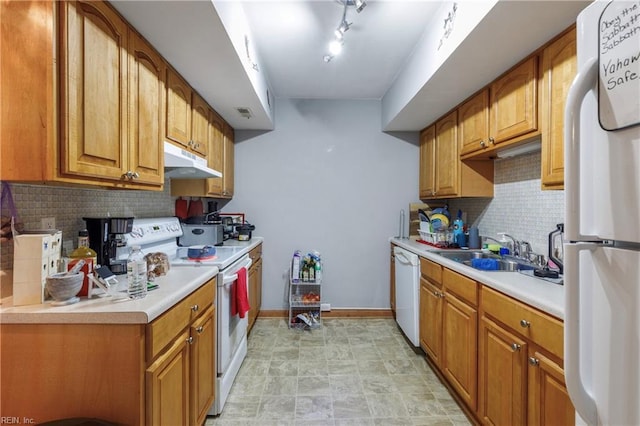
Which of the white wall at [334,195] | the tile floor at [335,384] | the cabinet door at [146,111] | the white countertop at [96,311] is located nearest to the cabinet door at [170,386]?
the white countertop at [96,311]

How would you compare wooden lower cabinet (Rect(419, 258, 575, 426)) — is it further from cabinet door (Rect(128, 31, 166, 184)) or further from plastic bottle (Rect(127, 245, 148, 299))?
cabinet door (Rect(128, 31, 166, 184))

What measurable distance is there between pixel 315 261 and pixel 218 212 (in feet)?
3.91

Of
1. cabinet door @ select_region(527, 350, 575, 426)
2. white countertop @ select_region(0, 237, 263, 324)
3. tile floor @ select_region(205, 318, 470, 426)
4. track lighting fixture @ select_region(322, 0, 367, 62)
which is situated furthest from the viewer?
tile floor @ select_region(205, 318, 470, 426)

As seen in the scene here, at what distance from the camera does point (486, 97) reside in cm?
211

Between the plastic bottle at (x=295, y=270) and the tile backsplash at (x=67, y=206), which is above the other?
the tile backsplash at (x=67, y=206)

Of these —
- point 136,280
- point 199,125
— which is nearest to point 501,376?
point 136,280

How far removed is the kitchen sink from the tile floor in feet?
2.94

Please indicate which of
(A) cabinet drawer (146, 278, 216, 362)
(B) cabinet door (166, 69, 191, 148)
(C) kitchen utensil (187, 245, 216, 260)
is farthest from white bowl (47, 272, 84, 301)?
(B) cabinet door (166, 69, 191, 148)

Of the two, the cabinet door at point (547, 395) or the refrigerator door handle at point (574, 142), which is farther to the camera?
the cabinet door at point (547, 395)

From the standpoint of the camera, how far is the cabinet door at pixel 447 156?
2600 millimetres

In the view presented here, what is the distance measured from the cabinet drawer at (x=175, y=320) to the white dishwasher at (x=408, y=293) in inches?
65.5

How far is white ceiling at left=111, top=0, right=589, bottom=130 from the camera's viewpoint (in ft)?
4.45

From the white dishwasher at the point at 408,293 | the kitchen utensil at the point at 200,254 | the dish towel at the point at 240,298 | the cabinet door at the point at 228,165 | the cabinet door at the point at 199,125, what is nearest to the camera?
the kitchen utensil at the point at 200,254

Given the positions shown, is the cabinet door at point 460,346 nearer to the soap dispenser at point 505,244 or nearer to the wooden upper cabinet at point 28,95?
the soap dispenser at point 505,244
